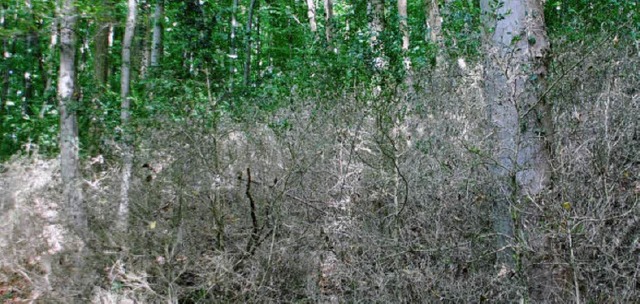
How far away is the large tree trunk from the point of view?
4.48 metres

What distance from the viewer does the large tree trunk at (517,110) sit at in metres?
4.48

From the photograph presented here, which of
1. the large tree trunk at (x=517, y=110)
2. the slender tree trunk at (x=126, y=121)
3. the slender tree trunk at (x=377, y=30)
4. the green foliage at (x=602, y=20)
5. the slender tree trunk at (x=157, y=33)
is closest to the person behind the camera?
the large tree trunk at (x=517, y=110)

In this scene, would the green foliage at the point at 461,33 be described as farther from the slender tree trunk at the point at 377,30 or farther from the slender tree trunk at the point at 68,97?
the slender tree trunk at the point at 68,97

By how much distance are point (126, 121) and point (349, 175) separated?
127 inches

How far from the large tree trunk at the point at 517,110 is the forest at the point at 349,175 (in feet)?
0.07

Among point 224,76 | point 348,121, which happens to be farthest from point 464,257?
point 224,76

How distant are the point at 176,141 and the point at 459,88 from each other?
13.4 ft

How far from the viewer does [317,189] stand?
6.26 metres

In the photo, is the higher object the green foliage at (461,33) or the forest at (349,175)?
the green foliage at (461,33)

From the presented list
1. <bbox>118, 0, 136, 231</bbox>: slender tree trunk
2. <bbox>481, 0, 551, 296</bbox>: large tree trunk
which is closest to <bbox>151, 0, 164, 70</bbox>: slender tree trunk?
<bbox>118, 0, 136, 231</bbox>: slender tree trunk

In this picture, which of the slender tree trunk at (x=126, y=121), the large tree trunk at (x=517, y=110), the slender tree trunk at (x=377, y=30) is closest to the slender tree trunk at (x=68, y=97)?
the slender tree trunk at (x=126, y=121)

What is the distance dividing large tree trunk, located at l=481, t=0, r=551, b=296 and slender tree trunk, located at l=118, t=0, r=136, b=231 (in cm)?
387

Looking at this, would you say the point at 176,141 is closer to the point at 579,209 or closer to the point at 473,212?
the point at 473,212

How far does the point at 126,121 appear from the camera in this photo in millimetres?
7172
